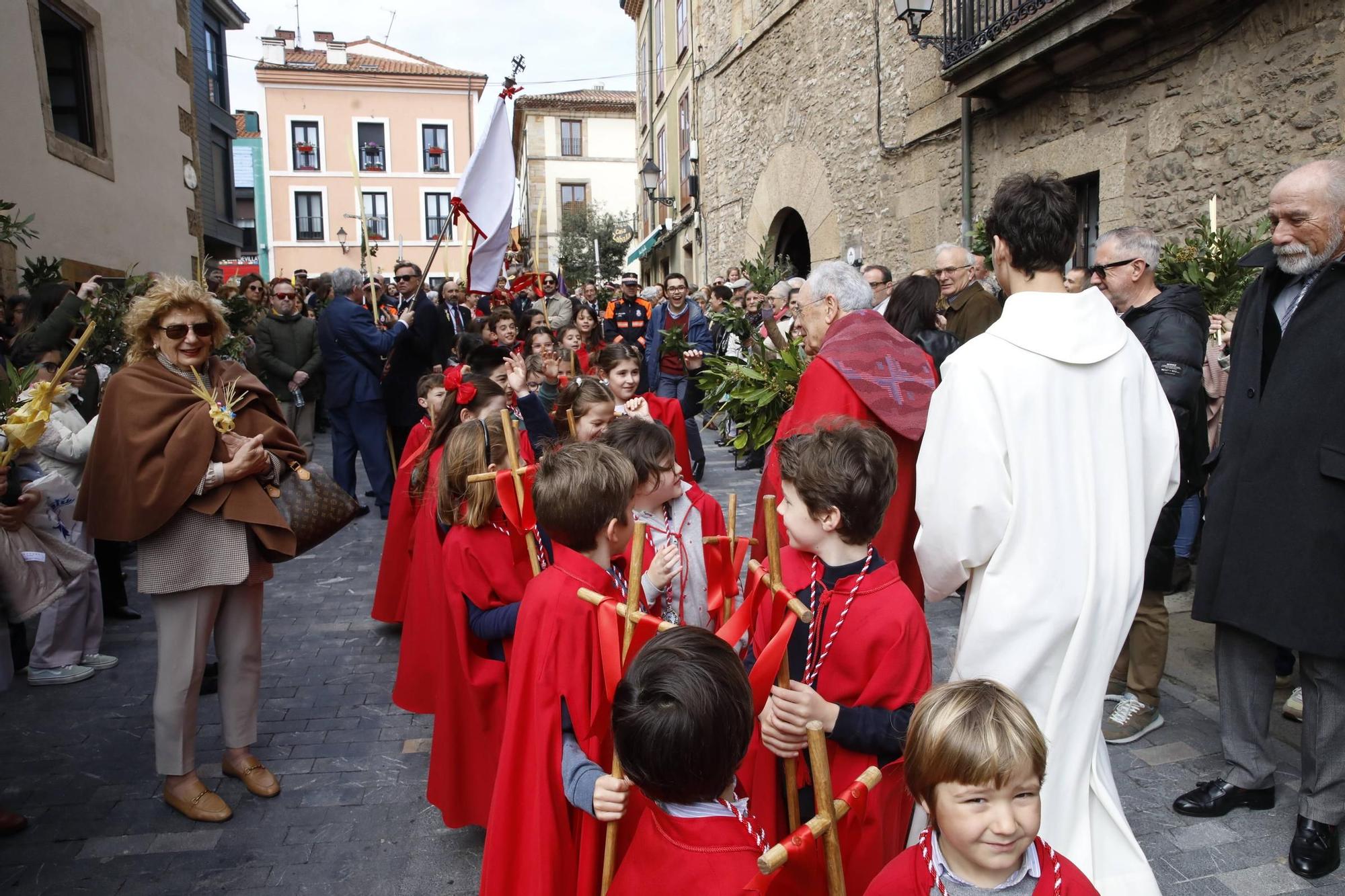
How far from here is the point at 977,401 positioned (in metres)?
2.28

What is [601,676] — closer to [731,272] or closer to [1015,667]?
[1015,667]

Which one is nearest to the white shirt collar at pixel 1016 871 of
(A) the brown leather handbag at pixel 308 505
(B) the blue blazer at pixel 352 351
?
(A) the brown leather handbag at pixel 308 505

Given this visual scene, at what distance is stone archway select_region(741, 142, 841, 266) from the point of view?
14.9 m

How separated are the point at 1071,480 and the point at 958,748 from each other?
85 centimetres

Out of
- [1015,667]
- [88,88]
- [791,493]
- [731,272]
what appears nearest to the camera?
[1015,667]

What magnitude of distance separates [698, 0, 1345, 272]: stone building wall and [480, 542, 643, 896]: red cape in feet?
21.3

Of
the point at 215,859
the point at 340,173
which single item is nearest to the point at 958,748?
the point at 215,859

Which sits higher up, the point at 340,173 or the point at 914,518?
the point at 340,173

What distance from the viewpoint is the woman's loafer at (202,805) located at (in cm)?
358

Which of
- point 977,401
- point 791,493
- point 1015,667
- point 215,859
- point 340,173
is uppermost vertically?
point 340,173

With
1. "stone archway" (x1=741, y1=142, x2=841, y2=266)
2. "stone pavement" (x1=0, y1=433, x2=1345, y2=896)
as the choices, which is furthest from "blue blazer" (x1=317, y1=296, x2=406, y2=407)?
"stone archway" (x1=741, y1=142, x2=841, y2=266)

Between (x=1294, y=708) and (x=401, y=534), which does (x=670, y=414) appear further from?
(x=1294, y=708)

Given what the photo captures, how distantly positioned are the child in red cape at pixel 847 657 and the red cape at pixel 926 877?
0.86 feet

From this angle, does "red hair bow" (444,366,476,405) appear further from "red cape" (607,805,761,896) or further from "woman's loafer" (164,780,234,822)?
"red cape" (607,805,761,896)
